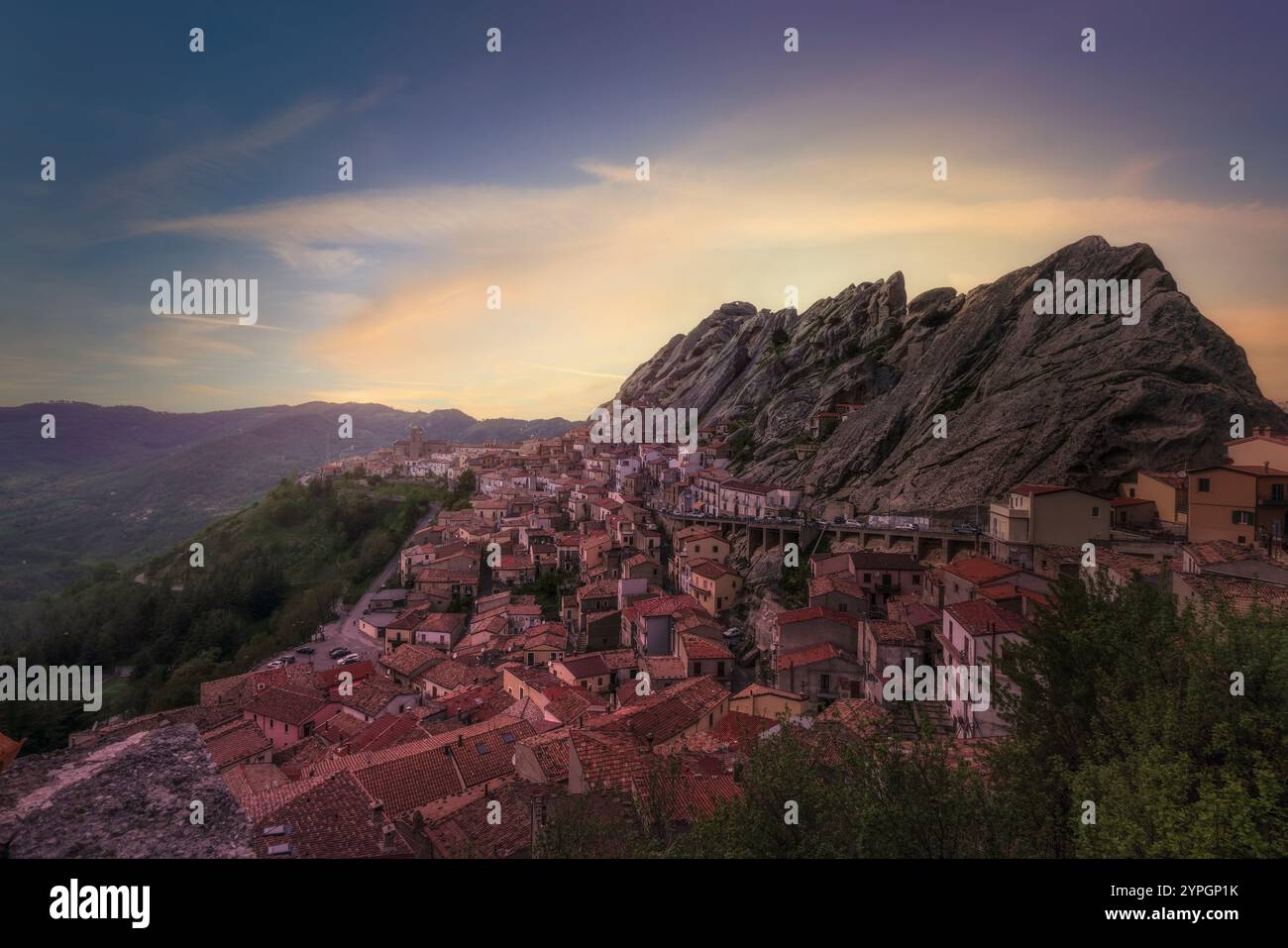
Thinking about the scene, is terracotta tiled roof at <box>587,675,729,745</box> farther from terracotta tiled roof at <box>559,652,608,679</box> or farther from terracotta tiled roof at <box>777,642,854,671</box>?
terracotta tiled roof at <box>559,652,608,679</box>

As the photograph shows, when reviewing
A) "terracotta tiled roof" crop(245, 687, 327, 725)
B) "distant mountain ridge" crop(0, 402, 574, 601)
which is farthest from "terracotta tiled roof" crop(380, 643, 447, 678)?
"distant mountain ridge" crop(0, 402, 574, 601)

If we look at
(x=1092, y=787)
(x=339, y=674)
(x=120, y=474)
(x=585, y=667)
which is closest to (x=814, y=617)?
(x=585, y=667)

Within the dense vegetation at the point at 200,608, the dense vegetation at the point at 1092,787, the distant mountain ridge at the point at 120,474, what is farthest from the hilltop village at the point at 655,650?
the distant mountain ridge at the point at 120,474

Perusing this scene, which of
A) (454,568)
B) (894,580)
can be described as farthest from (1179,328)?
(454,568)

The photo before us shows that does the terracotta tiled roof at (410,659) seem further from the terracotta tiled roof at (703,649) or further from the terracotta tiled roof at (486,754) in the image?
the terracotta tiled roof at (486,754)
